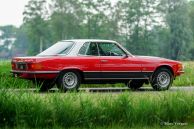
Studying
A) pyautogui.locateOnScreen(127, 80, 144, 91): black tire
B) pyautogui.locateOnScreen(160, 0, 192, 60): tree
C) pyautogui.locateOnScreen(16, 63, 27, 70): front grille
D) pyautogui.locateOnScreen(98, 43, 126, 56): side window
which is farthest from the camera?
pyautogui.locateOnScreen(160, 0, 192, 60): tree

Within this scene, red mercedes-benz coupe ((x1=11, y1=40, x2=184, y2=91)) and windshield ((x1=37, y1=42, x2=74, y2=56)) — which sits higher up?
windshield ((x1=37, y1=42, x2=74, y2=56))

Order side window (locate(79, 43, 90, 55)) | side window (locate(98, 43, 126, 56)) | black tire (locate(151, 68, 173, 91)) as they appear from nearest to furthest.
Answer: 1. side window (locate(79, 43, 90, 55))
2. side window (locate(98, 43, 126, 56))
3. black tire (locate(151, 68, 173, 91))

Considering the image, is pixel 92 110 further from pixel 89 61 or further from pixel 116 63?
pixel 116 63

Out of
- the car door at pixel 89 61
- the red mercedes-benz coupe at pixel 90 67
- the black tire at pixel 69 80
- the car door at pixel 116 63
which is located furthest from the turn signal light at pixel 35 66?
the car door at pixel 116 63

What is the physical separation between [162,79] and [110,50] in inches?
75.3

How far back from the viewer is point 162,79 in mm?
17391

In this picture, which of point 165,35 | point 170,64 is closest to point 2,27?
point 165,35

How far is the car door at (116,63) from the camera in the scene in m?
16.6

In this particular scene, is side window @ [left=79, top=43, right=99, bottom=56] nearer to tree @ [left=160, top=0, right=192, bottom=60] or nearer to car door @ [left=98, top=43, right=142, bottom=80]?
car door @ [left=98, top=43, right=142, bottom=80]

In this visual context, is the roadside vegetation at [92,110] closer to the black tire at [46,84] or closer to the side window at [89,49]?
the black tire at [46,84]

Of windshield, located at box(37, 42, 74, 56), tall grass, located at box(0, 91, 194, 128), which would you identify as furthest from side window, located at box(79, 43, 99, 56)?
tall grass, located at box(0, 91, 194, 128)

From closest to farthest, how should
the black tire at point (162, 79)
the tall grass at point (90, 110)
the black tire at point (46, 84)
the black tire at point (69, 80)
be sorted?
the tall grass at point (90, 110) < the black tire at point (69, 80) < the black tire at point (46, 84) < the black tire at point (162, 79)

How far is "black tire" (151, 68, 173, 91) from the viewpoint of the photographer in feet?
56.6

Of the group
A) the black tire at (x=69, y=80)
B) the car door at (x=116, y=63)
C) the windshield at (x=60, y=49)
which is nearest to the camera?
the black tire at (x=69, y=80)
